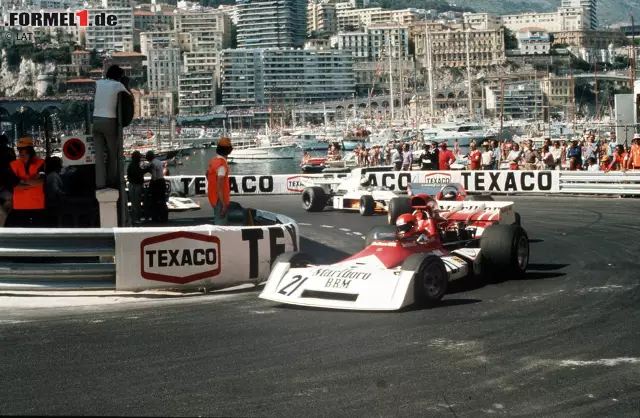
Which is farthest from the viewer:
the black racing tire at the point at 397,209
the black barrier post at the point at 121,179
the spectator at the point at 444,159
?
the spectator at the point at 444,159

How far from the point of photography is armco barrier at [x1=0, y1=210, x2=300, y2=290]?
496 inches

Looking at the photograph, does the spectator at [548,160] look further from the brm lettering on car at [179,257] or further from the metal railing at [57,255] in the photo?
the metal railing at [57,255]

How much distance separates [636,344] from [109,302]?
5932 millimetres

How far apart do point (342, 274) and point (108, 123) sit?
13.9 feet

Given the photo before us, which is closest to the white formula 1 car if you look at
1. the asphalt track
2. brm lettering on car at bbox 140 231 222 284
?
the asphalt track

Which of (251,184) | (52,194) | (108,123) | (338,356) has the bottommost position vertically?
(338,356)

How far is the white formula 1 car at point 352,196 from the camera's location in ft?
80.5

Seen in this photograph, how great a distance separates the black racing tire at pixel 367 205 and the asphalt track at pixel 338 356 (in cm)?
1090

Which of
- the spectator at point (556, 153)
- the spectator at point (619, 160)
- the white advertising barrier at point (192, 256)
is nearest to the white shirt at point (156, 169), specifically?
the white advertising barrier at point (192, 256)

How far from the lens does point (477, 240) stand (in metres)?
14.1

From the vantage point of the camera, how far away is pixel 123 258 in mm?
12711

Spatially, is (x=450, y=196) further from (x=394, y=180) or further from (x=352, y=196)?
(x=394, y=180)

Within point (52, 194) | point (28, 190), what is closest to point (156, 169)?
point (52, 194)

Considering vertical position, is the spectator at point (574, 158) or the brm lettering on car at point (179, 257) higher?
the spectator at point (574, 158)
